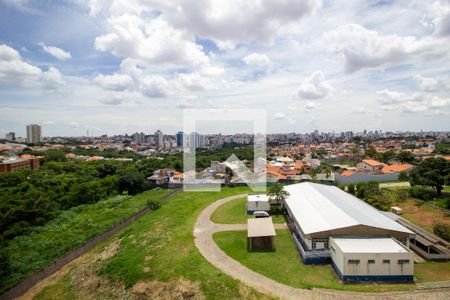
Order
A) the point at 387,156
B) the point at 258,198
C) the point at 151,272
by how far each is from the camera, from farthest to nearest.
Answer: the point at 387,156, the point at 258,198, the point at 151,272

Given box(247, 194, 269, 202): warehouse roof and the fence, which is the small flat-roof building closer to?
box(247, 194, 269, 202): warehouse roof

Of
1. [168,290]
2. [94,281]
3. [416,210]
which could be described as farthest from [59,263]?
[416,210]

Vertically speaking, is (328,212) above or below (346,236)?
above

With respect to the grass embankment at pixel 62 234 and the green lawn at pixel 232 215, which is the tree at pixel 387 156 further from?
the grass embankment at pixel 62 234

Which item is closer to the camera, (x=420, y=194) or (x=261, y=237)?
(x=261, y=237)

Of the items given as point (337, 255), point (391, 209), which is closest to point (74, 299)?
point (337, 255)

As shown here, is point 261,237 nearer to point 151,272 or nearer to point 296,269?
point 296,269

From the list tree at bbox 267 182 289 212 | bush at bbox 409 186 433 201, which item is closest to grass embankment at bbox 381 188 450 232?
bush at bbox 409 186 433 201
